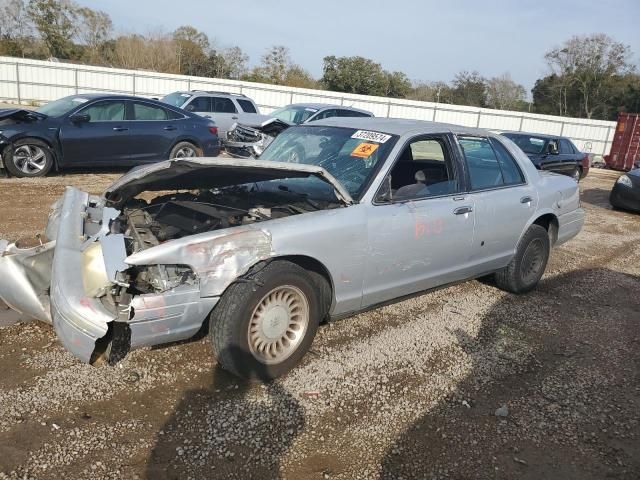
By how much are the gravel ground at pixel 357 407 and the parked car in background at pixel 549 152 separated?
1002 cm

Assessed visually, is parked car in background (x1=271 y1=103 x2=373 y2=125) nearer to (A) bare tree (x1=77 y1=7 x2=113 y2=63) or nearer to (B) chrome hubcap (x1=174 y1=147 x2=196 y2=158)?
(B) chrome hubcap (x1=174 y1=147 x2=196 y2=158)

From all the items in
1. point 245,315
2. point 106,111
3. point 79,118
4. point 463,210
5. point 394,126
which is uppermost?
point 394,126

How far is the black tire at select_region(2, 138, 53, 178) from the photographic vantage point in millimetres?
8906

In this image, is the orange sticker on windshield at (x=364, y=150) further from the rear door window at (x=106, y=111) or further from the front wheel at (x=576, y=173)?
the front wheel at (x=576, y=173)

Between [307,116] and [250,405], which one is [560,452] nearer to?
[250,405]

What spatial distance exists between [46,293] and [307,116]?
40.7ft

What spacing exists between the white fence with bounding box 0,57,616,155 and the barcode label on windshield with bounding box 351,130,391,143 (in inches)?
948

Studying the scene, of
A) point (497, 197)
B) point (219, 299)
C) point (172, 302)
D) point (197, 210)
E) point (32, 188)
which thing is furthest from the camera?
point (32, 188)

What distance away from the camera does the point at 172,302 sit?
2.85 m

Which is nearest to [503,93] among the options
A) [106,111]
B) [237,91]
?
[237,91]

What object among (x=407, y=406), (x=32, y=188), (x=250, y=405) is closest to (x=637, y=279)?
(x=407, y=406)

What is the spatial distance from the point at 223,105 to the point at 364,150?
11595 mm

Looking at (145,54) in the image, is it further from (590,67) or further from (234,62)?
(590,67)

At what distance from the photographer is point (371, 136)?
4176 millimetres
